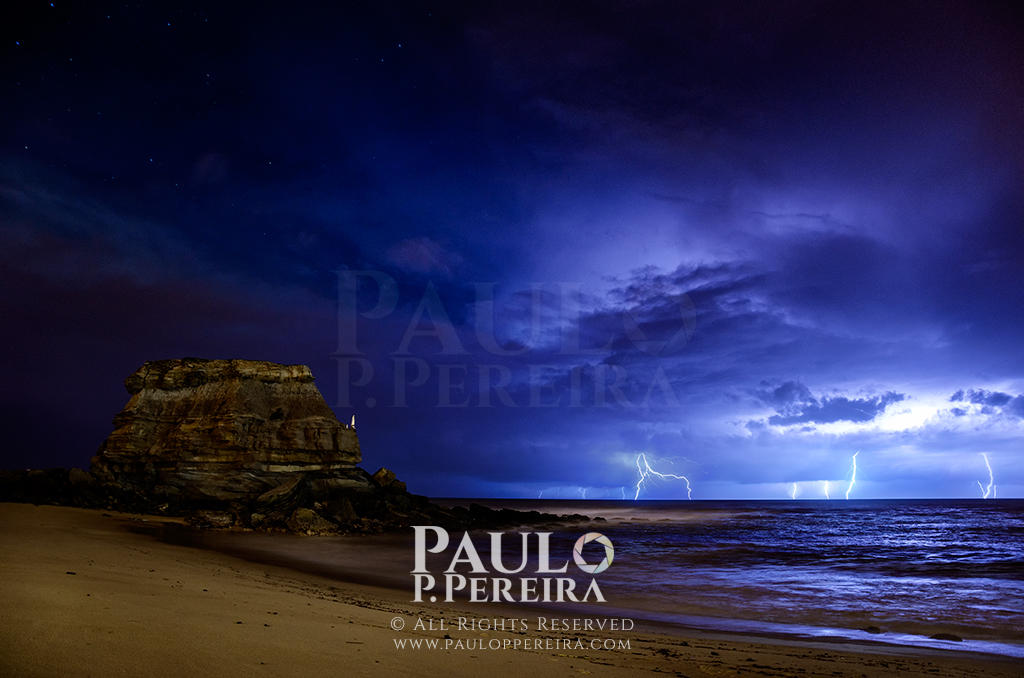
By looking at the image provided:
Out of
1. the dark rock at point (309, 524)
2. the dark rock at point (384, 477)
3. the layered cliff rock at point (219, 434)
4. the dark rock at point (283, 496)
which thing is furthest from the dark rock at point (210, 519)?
the dark rock at point (384, 477)

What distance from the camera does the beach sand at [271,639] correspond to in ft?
14.3

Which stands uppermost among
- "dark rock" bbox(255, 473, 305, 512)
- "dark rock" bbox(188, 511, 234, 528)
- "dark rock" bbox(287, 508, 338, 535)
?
"dark rock" bbox(255, 473, 305, 512)

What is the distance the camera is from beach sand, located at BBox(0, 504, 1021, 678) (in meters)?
4.34

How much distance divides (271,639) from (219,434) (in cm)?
2685

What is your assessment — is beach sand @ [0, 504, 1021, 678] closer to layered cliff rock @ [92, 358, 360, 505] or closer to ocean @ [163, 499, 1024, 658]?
ocean @ [163, 499, 1024, 658]

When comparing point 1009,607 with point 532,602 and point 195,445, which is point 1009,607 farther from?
point 195,445

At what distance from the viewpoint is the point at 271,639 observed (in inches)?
215

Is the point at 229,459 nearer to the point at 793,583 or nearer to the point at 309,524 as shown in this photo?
the point at 309,524

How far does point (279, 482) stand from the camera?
2995 cm

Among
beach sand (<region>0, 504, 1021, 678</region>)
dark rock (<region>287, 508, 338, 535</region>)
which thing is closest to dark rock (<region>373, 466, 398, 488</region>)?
dark rock (<region>287, 508, 338, 535</region>)

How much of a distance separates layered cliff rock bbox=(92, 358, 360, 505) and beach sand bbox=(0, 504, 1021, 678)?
59.0 feet

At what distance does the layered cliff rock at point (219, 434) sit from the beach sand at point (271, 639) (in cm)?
1797

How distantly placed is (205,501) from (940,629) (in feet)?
101

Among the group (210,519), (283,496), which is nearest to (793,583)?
(283,496)
